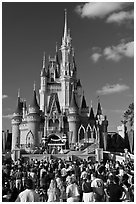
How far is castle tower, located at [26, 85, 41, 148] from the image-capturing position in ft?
202

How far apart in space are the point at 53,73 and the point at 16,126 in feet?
59.4

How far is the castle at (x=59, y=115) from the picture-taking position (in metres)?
61.6

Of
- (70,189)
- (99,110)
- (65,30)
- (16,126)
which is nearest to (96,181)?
(70,189)

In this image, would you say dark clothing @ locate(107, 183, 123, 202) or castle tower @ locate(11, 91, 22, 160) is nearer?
dark clothing @ locate(107, 183, 123, 202)

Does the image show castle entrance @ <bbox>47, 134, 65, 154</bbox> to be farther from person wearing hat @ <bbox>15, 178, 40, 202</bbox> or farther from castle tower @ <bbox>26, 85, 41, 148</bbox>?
person wearing hat @ <bbox>15, 178, 40, 202</bbox>

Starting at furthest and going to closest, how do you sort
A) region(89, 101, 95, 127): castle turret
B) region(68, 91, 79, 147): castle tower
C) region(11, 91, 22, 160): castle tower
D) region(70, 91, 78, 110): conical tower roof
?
region(89, 101, 95, 127): castle turret < region(11, 91, 22, 160): castle tower < region(70, 91, 78, 110): conical tower roof < region(68, 91, 79, 147): castle tower

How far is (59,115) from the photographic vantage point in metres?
66.1

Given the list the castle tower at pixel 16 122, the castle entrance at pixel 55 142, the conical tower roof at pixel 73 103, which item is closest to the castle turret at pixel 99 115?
the conical tower roof at pixel 73 103

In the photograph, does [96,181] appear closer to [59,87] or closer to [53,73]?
[59,87]

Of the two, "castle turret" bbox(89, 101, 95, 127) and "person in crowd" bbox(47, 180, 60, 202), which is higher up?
"castle turret" bbox(89, 101, 95, 127)

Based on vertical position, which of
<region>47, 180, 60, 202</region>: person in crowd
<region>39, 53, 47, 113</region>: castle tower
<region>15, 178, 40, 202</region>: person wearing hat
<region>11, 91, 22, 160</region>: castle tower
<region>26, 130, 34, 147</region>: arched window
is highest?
<region>39, 53, 47, 113</region>: castle tower

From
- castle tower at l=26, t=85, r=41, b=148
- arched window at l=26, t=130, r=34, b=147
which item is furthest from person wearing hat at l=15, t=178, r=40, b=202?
arched window at l=26, t=130, r=34, b=147

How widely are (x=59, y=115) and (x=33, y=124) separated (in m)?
6.20

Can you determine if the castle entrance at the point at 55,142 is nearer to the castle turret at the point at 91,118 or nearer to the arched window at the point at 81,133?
the arched window at the point at 81,133
